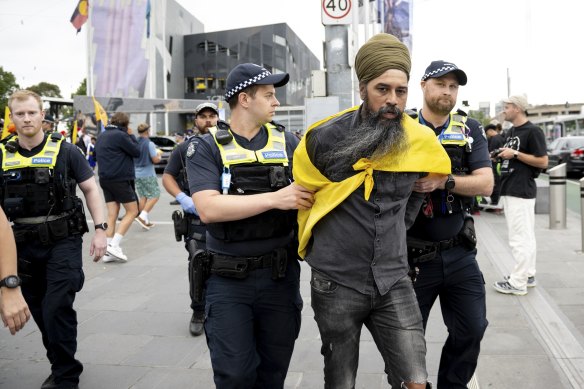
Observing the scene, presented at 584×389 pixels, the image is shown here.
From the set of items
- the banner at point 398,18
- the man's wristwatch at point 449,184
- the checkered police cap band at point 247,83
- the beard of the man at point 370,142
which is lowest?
the man's wristwatch at point 449,184

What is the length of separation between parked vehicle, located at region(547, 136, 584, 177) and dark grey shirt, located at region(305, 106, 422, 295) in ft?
66.0

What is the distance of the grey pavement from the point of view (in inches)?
147

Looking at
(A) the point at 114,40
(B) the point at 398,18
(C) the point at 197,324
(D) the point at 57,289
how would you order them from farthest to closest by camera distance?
(A) the point at 114,40 → (B) the point at 398,18 → (C) the point at 197,324 → (D) the point at 57,289

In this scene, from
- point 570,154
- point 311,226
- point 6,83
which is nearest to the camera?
point 311,226

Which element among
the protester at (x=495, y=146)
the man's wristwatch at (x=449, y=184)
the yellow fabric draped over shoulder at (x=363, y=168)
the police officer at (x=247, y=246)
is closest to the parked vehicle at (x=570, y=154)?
the protester at (x=495, y=146)

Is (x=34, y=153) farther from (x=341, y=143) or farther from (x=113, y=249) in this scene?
(x=113, y=249)

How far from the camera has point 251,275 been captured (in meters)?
2.68

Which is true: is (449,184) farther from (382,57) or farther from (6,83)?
(6,83)

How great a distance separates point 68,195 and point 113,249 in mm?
3939

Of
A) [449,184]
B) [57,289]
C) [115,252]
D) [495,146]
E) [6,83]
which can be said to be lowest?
[115,252]

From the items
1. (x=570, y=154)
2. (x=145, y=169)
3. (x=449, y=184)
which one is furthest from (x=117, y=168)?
(x=570, y=154)

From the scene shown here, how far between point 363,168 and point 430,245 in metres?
0.92

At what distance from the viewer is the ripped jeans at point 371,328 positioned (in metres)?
2.21

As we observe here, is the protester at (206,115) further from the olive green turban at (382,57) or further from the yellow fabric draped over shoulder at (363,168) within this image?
the olive green turban at (382,57)
